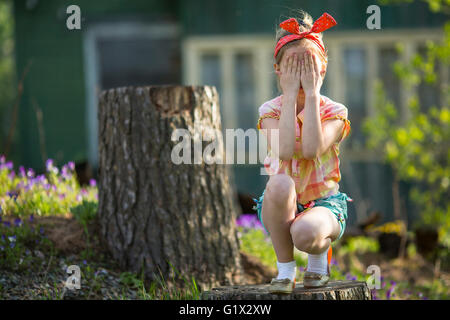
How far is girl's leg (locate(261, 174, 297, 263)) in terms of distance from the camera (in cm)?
244

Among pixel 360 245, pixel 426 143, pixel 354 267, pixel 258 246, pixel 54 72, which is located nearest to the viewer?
pixel 258 246

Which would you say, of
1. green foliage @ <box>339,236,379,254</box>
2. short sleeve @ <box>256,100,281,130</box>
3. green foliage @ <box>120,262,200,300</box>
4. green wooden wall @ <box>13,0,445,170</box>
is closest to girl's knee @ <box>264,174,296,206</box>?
short sleeve @ <box>256,100,281,130</box>

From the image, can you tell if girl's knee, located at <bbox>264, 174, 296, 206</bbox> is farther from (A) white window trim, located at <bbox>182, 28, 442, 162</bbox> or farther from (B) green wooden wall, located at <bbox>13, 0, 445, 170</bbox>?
(B) green wooden wall, located at <bbox>13, 0, 445, 170</bbox>

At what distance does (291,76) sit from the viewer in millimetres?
2445

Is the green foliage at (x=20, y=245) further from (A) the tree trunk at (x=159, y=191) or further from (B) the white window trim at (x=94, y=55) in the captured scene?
(B) the white window trim at (x=94, y=55)

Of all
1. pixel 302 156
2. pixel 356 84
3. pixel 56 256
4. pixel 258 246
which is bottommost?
pixel 258 246

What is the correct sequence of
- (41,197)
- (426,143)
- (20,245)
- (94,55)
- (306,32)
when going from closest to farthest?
(306,32)
(20,245)
(41,197)
(426,143)
(94,55)

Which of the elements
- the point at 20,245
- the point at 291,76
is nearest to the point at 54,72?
the point at 20,245

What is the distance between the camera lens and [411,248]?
22.3 ft

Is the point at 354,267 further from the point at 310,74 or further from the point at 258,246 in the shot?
the point at 310,74

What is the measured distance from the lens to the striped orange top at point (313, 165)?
8.28ft

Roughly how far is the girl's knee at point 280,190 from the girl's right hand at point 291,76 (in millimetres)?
347

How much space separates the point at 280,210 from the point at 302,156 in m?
0.24

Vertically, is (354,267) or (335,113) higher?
(335,113)
